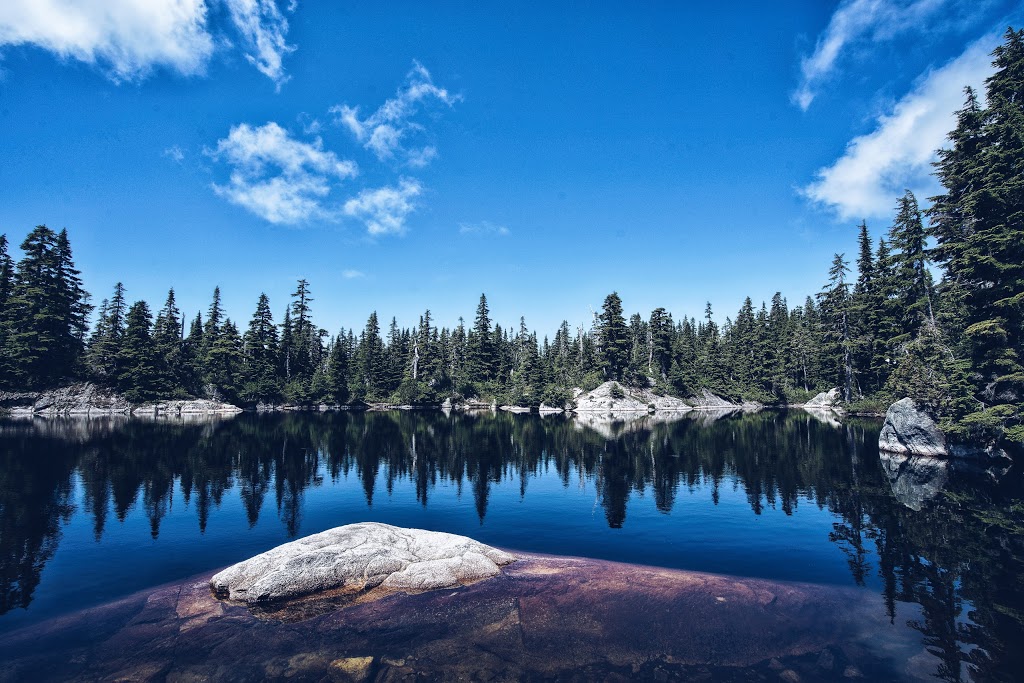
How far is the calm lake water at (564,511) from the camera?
1337cm

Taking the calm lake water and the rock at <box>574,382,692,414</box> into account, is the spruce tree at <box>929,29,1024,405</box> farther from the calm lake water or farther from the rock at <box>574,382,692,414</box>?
the rock at <box>574,382,692,414</box>

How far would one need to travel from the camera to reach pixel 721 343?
344ft

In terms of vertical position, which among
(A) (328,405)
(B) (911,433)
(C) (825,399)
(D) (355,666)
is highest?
(A) (328,405)

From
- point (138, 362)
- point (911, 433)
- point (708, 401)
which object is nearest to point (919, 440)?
point (911, 433)

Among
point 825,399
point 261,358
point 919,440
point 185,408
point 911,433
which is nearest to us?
point 919,440

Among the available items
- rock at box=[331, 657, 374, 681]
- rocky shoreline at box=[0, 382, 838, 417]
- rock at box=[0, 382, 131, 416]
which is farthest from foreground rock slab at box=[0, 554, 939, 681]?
rock at box=[0, 382, 131, 416]

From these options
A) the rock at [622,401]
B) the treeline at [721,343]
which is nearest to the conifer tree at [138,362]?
the treeline at [721,343]

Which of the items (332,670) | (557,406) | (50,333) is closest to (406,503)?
(332,670)

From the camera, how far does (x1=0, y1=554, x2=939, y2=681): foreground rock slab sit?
29.8 feet

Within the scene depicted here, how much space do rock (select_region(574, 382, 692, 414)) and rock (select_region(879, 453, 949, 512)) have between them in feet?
159

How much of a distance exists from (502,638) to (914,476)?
1140 inches

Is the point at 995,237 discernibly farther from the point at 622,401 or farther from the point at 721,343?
the point at 721,343

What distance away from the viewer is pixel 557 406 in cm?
8725

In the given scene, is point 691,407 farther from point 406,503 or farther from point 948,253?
point 406,503
